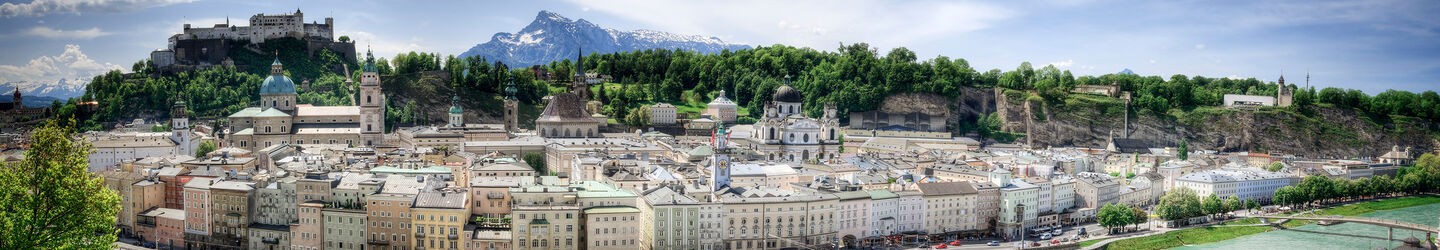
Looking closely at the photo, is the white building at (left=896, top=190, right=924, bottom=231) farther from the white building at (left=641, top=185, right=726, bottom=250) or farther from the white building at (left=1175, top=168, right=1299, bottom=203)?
the white building at (left=1175, top=168, right=1299, bottom=203)

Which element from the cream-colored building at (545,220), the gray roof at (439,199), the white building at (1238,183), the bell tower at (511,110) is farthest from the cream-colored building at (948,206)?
the bell tower at (511,110)

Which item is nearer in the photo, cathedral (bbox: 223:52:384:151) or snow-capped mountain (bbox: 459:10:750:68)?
cathedral (bbox: 223:52:384:151)

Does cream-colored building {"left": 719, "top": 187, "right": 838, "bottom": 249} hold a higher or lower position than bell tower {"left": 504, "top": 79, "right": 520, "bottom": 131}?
lower

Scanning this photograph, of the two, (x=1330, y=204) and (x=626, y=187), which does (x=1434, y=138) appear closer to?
(x=1330, y=204)

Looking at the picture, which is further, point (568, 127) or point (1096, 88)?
point (1096, 88)

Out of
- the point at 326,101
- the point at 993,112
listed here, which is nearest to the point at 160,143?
the point at 326,101

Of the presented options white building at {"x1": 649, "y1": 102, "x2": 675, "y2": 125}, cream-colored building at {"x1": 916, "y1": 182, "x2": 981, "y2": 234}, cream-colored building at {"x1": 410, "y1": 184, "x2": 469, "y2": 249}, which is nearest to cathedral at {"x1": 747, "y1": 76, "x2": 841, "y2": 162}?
cream-colored building at {"x1": 916, "y1": 182, "x2": 981, "y2": 234}

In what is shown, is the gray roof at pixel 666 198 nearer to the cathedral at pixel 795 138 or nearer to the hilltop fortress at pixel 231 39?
the cathedral at pixel 795 138
